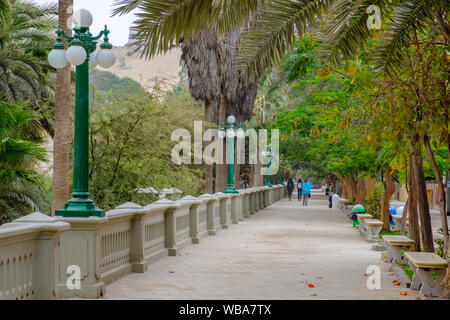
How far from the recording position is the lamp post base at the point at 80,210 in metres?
8.96

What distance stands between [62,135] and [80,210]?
17.4 ft

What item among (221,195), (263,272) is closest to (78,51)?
(263,272)

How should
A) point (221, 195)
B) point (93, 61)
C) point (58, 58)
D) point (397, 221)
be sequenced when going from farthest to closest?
point (221, 195), point (397, 221), point (93, 61), point (58, 58)

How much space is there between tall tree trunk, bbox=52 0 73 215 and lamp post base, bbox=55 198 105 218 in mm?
4709

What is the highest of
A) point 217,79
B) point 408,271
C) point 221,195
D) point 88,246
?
point 217,79

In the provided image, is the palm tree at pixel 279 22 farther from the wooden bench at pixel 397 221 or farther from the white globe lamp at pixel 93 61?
the wooden bench at pixel 397 221

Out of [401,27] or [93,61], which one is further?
[93,61]

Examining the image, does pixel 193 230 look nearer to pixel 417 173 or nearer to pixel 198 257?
pixel 198 257

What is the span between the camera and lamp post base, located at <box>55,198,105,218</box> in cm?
896

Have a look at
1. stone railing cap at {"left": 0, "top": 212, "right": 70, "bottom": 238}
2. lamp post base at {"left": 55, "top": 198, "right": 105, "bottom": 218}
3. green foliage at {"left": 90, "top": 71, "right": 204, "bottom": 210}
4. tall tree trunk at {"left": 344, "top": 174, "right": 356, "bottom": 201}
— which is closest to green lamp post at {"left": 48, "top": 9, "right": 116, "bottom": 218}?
lamp post base at {"left": 55, "top": 198, "right": 105, "bottom": 218}

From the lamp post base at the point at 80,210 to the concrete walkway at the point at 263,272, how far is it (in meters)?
1.25

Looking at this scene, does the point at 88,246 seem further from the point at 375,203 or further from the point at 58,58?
the point at 375,203

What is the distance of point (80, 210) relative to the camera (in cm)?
898
